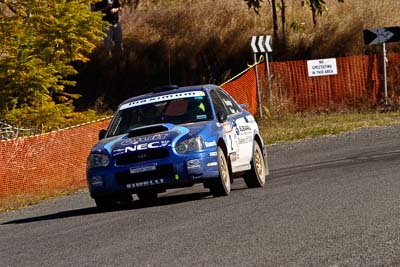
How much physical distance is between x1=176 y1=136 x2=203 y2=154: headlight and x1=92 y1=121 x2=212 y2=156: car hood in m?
0.07

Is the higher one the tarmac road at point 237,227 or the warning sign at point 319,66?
the tarmac road at point 237,227

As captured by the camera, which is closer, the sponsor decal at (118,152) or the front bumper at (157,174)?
the front bumper at (157,174)

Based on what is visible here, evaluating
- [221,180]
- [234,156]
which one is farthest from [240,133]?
[221,180]

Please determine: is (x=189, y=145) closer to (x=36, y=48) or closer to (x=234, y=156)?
(x=234, y=156)

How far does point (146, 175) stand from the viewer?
13883mm

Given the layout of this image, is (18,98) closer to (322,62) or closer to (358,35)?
(322,62)

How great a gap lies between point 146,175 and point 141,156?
249 mm

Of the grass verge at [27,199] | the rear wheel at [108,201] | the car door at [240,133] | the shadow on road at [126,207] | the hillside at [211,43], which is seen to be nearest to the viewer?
the rear wheel at [108,201]

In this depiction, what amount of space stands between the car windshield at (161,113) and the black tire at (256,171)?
1176 mm

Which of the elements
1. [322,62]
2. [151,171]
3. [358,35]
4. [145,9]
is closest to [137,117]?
[151,171]

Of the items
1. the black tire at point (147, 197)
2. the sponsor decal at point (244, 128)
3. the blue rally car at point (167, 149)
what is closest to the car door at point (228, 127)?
the blue rally car at point (167, 149)

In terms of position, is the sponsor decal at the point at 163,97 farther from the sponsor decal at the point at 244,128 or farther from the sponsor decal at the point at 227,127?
the sponsor decal at the point at 244,128

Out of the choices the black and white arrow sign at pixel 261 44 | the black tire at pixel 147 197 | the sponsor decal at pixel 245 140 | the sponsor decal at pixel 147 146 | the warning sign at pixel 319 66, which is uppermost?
the sponsor decal at pixel 147 146

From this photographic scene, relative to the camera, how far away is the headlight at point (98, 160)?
45.8ft
